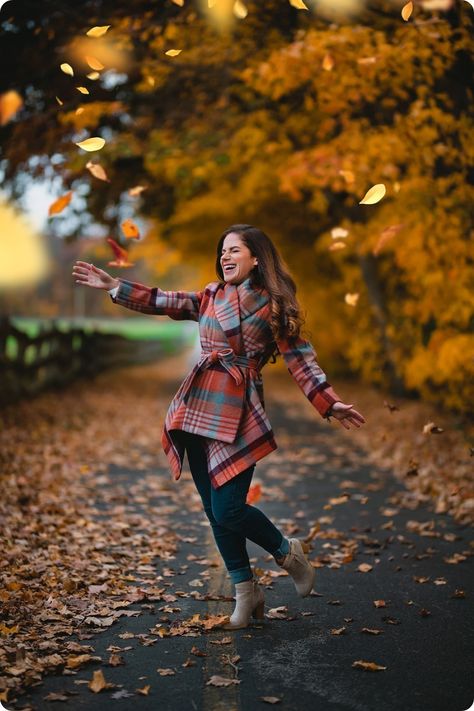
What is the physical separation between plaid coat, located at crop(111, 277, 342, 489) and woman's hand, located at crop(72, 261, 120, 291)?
0.32 feet

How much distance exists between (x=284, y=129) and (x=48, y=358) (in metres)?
6.48

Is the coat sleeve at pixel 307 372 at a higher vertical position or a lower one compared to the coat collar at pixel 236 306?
lower

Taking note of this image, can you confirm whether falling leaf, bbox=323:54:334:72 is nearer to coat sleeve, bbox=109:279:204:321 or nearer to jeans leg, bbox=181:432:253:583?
coat sleeve, bbox=109:279:204:321

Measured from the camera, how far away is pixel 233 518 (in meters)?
4.31

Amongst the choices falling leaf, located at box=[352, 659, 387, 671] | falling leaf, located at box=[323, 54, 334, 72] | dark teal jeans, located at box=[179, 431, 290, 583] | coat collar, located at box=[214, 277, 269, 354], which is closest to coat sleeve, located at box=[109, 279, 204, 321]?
coat collar, located at box=[214, 277, 269, 354]

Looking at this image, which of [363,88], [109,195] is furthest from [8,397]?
[363,88]

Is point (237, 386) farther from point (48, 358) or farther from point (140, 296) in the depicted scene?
point (48, 358)

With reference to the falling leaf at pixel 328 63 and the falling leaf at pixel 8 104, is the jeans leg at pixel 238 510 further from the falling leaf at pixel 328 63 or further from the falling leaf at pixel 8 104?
the falling leaf at pixel 328 63

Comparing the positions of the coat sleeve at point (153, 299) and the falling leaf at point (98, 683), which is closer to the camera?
the falling leaf at point (98, 683)

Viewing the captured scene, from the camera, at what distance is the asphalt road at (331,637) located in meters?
3.49

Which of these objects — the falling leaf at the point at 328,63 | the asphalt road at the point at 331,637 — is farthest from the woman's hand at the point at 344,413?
the falling leaf at the point at 328,63

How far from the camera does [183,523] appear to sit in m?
6.94

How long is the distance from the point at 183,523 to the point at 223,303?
123 inches

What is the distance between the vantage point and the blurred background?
310 inches
